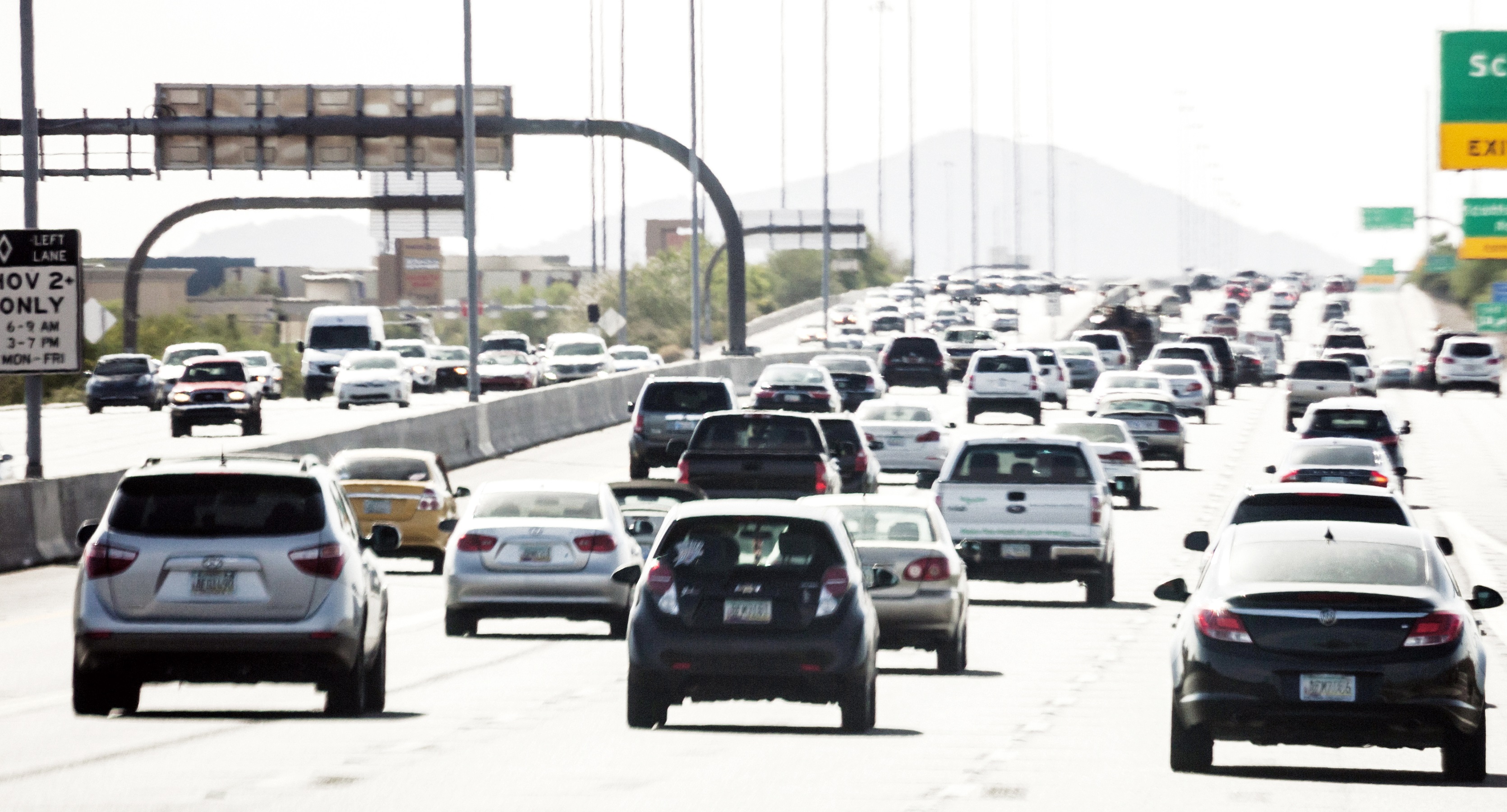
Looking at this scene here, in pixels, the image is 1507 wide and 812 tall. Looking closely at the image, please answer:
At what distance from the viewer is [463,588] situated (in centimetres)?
2088

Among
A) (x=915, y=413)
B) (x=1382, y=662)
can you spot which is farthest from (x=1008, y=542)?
(x=915, y=413)

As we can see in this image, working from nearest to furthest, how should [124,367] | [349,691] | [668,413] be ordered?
[349,691] → [668,413] → [124,367]

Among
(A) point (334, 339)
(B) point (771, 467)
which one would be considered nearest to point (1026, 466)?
(B) point (771, 467)

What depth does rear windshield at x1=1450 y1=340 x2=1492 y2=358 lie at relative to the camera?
258ft

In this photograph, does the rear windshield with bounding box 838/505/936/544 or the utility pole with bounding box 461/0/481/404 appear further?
the utility pole with bounding box 461/0/481/404

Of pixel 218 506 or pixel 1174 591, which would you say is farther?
pixel 218 506

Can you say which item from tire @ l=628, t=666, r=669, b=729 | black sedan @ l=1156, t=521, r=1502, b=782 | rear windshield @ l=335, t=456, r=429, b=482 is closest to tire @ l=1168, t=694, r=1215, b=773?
black sedan @ l=1156, t=521, r=1502, b=782

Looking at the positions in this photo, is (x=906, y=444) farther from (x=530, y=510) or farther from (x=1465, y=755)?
(x=1465, y=755)

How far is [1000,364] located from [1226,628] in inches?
1750

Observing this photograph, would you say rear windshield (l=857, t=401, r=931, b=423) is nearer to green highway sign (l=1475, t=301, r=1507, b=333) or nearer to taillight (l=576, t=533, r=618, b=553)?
taillight (l=576, t=533, r=618, b=553)

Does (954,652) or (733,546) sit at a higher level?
(733,546)

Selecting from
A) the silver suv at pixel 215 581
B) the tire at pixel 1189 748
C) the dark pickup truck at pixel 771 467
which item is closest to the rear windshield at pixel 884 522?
the silver suv at pixel 215 581

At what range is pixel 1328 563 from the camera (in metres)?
12.7

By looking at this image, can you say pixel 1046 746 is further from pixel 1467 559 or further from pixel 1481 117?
pixel 1481 117
